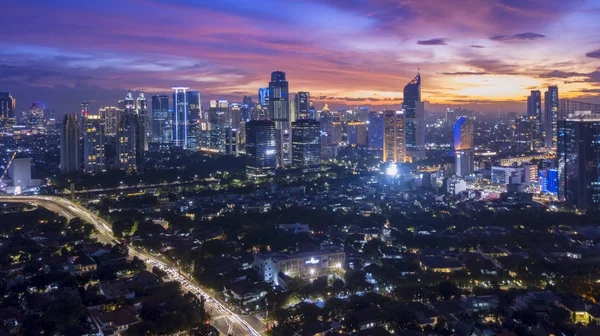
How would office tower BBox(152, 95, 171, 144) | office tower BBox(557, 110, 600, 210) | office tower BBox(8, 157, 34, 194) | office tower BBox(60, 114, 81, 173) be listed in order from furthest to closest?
office tower BBox(152, 95, 171, 144), office tower BBox(60, 114, 81, 173), office tower BBox(8, 157, 34, 194), office tower BBox(557, 110, 600, 210)

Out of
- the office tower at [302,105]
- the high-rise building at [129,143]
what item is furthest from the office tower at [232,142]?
the high-rise building at [129,143]

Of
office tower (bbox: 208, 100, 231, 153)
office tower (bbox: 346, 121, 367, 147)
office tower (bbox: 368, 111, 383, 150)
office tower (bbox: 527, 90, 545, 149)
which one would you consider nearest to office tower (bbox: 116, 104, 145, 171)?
office tower (bbox: 208, 100, 231, 153)

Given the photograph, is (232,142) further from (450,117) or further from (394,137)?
(450,117)

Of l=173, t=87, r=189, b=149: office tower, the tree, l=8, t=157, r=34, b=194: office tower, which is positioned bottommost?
the tree

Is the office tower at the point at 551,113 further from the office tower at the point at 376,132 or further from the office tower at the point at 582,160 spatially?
the office tower at the point at 582,160

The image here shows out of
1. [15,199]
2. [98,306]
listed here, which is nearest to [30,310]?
[98,306]

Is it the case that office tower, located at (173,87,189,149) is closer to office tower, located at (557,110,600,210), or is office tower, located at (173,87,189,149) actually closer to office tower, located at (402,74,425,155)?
office tower, located at (402,74,425,155)

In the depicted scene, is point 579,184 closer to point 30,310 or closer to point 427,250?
point 427,250
